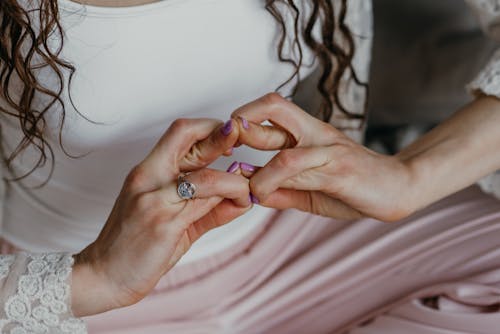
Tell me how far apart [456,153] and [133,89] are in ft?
1.36

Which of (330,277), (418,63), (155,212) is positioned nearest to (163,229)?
(155,212)

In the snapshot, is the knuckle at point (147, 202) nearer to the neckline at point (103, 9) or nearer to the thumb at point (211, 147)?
the thumb at point (211, 147)

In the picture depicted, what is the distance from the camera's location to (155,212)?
0.80m

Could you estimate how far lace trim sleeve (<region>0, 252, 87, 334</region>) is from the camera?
2.77ft

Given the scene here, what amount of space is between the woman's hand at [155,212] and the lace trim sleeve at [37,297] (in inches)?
0.5

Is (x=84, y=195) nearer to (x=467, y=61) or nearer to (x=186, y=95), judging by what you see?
(x=186, y=95)

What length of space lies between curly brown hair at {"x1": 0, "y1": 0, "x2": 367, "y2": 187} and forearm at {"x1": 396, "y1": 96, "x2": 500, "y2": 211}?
0.61 ft

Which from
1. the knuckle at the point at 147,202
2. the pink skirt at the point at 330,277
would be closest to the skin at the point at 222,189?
the knuckle at the point at 147,202

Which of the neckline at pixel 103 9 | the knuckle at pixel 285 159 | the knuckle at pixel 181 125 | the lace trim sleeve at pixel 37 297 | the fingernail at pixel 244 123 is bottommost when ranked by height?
the lace trim sleeve at pixel 37 297

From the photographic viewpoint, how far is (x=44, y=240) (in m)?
1.10

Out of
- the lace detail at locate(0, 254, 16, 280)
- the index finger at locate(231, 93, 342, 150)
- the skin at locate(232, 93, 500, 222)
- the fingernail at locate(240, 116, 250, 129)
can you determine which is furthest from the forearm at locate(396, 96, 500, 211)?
the lace detail at locate(0, 254, 16, 280)

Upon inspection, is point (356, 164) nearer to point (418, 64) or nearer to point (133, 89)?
point (133, 89)

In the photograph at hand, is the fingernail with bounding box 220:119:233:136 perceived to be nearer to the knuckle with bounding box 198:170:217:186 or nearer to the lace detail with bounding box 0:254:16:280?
the knuckle with bounding box 198:170:217:186

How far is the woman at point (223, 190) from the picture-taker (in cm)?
83
